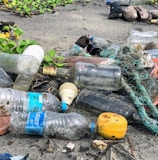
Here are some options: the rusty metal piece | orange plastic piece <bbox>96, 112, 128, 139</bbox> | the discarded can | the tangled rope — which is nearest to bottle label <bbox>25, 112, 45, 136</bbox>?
orange plastic piece <bbox>96, 112, 128, 139</bbox>

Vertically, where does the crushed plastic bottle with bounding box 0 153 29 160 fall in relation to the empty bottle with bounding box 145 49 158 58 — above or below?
below

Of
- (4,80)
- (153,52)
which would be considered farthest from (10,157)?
(153,52)

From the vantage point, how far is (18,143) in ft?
9.00

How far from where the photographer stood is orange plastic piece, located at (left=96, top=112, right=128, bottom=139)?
2.76 metres

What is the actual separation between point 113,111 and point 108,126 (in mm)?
369

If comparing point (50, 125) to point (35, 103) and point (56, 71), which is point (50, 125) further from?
point (56, 71)

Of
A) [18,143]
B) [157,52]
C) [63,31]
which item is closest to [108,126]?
[18,143]

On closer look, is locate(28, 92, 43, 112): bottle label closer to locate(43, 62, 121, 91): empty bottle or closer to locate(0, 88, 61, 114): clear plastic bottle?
locate(0, 88, 61, 114): clear plastic bottle

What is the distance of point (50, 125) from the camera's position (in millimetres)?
2785

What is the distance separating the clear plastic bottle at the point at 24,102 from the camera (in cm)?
298

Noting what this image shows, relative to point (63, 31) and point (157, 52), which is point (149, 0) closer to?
point (63, 31)

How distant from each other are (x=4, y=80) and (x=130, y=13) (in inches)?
154

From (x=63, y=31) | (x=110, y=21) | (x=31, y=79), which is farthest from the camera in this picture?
(x=110, y=21)

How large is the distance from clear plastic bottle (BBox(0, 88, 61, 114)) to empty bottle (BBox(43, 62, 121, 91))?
43 cm
